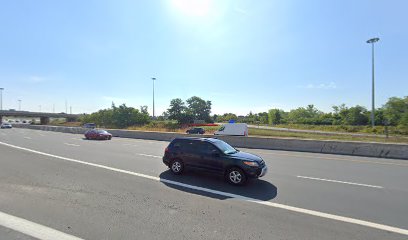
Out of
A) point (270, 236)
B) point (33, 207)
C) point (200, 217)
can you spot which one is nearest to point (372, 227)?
point (270, 236)

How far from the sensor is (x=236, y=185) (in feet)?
25.3

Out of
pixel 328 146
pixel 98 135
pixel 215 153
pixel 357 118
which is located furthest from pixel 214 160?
pixel 357 118

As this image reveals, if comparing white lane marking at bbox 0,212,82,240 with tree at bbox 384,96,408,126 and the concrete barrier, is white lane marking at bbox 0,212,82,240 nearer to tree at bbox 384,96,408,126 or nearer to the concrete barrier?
the concrete barrier

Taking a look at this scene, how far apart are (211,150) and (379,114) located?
93.5m

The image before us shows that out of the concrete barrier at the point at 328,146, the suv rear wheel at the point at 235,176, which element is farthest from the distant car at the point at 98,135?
the suv rear wheel at the point at 235,176

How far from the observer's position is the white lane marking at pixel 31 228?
4.18m

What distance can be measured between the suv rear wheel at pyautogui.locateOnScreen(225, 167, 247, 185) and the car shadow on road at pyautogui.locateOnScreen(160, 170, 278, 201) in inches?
6.3

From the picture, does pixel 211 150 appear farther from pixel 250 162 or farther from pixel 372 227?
pixel 372 227

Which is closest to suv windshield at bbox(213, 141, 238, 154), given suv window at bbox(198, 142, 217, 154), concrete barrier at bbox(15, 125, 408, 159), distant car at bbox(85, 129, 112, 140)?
suv window at bbox(198, 142, 217, 154)

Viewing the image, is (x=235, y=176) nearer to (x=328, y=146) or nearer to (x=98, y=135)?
(x=328, y=146)

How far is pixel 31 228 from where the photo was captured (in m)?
4.48

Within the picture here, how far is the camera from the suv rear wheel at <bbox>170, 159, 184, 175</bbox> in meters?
9.13

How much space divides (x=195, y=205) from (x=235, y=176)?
2.25 meters

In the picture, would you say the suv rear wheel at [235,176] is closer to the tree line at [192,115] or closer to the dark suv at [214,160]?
the dark suv at [214,160]
